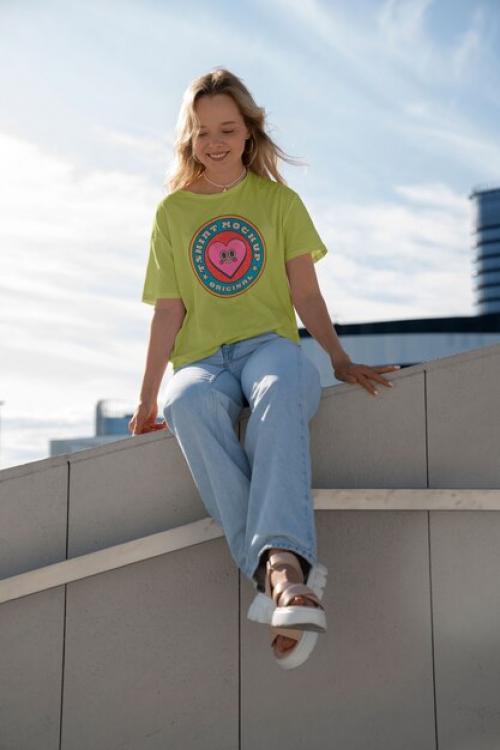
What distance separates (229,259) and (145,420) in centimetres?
67

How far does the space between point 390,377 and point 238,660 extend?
1115 mm

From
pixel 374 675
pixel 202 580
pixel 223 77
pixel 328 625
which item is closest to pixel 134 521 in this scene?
pixel 202 580

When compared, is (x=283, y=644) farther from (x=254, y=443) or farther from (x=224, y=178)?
(x=224, y=178)

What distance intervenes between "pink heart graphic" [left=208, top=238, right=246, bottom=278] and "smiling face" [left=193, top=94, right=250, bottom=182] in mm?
298

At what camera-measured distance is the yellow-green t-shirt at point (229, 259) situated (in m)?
3.27

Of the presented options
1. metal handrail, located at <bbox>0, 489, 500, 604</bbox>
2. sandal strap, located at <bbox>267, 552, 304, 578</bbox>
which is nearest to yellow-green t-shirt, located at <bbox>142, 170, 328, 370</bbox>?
metal handrail, located at <bbox>0, 489, 500, 604</bbox>

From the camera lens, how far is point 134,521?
320cm

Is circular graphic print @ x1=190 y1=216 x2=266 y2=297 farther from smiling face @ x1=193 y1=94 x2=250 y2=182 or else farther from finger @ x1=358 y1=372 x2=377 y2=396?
finger @ x1=358 y1=372 x2=377 y2=396

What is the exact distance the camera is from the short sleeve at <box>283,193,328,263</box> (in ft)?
10.9

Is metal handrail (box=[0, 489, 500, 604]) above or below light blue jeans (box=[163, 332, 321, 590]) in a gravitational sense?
below

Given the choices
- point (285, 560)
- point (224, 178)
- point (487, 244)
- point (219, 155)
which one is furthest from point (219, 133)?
point (487, 244)

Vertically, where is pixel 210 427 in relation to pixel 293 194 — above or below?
below

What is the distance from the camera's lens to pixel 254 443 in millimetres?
2822

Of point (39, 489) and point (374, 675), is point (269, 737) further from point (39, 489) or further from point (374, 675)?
point (39, 489)
